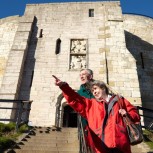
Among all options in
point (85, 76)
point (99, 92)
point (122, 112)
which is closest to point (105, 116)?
point (122, 112)

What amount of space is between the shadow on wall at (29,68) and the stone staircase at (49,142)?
175 inches

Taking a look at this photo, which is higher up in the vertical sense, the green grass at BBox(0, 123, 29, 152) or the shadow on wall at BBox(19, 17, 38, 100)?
the shadow on wall at BBox(19, 17, 38, 100)

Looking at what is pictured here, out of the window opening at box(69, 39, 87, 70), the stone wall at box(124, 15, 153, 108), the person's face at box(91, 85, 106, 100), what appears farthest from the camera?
the stone wall at box(124, 15, 153, 108)

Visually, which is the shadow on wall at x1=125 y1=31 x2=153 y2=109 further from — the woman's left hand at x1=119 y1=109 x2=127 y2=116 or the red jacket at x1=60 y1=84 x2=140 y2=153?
the woman's left hand at x1=119 y1=109 x2=127 y2=116

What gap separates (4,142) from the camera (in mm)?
5566

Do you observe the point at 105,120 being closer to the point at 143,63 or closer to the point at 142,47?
the point at 143,63

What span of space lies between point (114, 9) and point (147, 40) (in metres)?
3.62

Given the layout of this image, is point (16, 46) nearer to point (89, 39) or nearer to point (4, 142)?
point (89, 39)

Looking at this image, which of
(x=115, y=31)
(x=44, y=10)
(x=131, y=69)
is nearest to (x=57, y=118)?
(x=131, y=69)

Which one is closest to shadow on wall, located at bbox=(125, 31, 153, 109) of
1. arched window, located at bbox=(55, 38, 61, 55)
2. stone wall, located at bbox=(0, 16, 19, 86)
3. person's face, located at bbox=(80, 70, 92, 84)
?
arched window, located at bbox=(55, 38, 61, 55)

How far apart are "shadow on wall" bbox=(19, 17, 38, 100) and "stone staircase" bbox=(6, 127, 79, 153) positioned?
4449 mm

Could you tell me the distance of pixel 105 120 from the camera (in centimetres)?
Result: 277

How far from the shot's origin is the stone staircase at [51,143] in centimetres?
554

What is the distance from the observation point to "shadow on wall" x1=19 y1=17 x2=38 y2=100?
1165 centimetres
